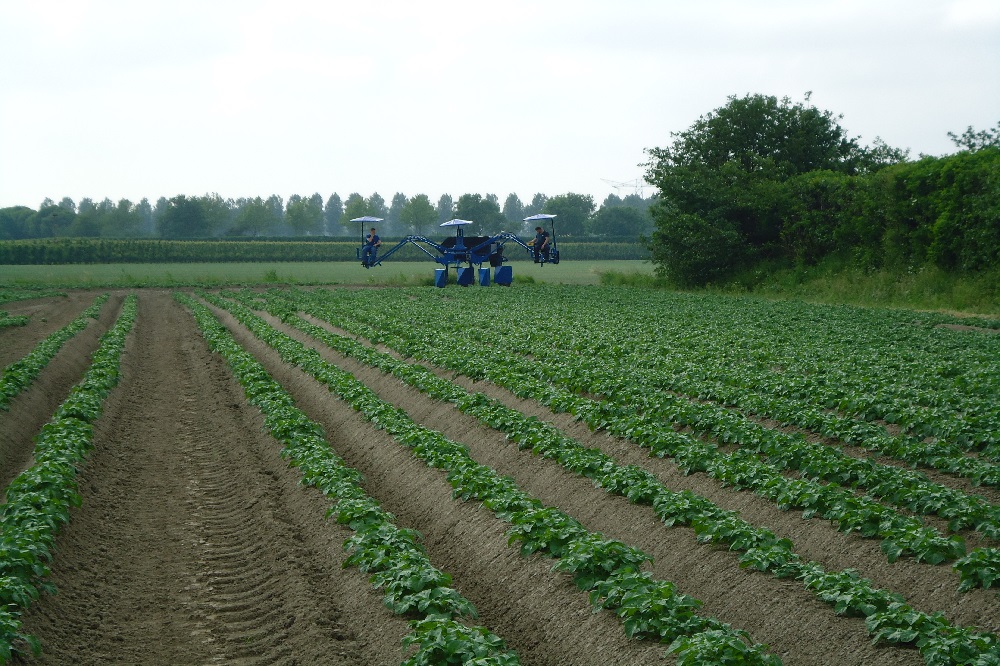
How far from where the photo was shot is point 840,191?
4209 centimetres

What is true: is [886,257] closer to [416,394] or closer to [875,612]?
[416,394]

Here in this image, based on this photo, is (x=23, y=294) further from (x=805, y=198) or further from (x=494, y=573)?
(x=494, y=573)

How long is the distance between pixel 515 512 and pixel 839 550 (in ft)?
9.85

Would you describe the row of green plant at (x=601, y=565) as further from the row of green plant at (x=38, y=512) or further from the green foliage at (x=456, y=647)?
the row of green plant at (x=38, y=512)

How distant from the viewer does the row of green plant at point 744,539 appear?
18.7 ft

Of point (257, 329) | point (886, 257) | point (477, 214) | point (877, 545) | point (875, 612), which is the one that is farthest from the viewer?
point (477, 214)

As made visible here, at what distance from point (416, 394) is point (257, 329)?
12.3 meters

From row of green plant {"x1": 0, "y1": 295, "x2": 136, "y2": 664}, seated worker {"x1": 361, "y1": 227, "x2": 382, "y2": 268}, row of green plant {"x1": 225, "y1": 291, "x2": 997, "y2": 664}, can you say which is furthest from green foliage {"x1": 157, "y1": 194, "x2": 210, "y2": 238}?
row of green plant {"x1": 225, "y1": 291, "x2": 997, "y2": 664}

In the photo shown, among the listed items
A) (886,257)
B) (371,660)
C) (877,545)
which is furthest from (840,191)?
(371,660)

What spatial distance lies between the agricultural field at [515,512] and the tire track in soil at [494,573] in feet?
0.10

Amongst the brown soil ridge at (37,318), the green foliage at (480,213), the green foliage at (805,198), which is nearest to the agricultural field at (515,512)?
the brown soil ridge at (37,318)

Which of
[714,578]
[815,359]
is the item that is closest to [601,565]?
[714,578]

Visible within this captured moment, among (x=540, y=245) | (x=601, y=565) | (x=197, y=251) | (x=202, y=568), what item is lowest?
(x=202, y=568)

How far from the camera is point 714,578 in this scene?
7.43m
